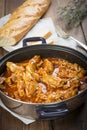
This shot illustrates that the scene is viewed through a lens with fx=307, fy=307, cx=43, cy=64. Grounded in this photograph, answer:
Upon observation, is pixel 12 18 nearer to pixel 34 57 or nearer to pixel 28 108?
pixel 34 57

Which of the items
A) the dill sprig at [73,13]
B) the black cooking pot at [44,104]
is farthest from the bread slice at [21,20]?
the black cooking pot at [44,104]

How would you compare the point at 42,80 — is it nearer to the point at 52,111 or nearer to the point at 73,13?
the point at 52,111

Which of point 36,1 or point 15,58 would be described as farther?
point 36,1

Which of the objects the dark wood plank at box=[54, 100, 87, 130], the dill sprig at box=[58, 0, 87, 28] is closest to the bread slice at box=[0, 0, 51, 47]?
the dill sprig at box=[58, 0, 87, 28]

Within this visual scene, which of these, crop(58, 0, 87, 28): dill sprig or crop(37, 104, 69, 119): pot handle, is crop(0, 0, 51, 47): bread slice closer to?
crop(58, 0, 87, 28): dill sprig

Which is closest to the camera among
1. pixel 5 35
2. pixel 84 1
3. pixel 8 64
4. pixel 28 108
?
pixel 28 108

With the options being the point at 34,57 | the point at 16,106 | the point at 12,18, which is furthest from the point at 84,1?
the point at 16,106
